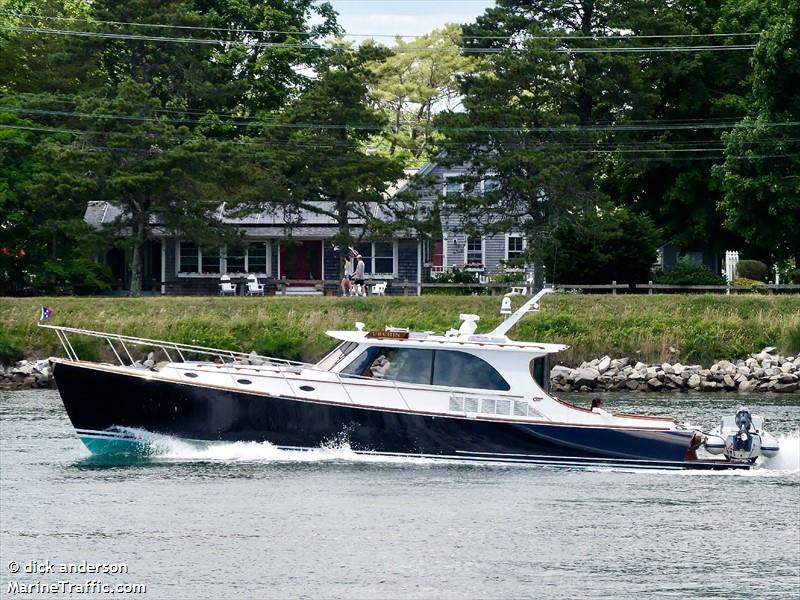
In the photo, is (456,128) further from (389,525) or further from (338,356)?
(389,525)

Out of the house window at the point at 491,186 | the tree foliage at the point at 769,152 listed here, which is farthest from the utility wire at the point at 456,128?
the house window at the point at 491,186

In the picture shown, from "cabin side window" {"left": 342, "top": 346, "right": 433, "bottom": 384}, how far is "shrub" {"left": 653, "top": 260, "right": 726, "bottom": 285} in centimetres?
2955

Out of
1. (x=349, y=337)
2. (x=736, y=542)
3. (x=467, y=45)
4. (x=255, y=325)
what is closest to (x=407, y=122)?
(x=467, y=45)

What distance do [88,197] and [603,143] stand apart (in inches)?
834

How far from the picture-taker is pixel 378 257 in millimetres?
66812

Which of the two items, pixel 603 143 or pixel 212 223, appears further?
pixel 603 143

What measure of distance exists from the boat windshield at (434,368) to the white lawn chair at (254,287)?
97.4 feet

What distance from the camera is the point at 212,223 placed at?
189 feet

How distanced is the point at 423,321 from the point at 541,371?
2210 centimetres

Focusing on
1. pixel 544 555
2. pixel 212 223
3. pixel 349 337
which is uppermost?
pixel 212 223

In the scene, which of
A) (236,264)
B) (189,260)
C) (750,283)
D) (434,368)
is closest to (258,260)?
(236,264)

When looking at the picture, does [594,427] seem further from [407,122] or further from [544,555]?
[407,122]

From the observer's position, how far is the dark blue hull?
27344 mm

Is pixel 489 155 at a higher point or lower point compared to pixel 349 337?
higher
